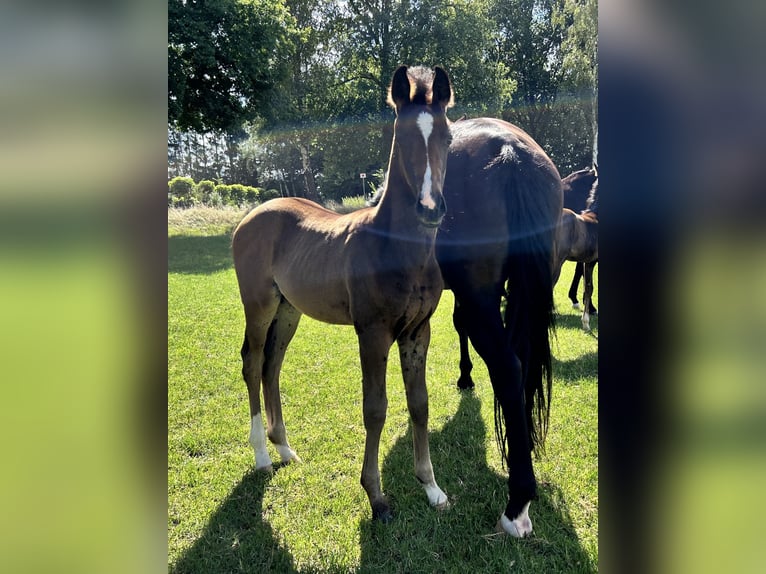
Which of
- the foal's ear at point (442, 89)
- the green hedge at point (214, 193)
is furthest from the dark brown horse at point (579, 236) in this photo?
the green hedge at point (214, 193)

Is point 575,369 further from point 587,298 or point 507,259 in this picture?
point 507,259

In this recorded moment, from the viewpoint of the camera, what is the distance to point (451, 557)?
79.6 inches

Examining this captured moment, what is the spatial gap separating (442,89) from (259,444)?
232cm

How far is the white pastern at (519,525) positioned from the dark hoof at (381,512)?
578 mm

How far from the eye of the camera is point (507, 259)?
82.8 inches

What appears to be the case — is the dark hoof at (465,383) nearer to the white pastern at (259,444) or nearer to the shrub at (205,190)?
the white pastern at (259,444)

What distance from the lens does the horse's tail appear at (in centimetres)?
205

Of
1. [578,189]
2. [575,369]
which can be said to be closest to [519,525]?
[575,369]

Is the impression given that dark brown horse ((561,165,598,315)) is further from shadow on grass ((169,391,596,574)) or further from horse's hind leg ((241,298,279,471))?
horse's hind leg ((241,298,279,471))

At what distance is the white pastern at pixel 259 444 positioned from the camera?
9.02 ft
